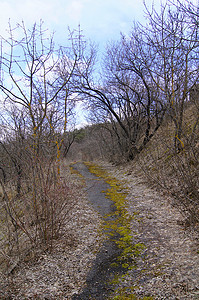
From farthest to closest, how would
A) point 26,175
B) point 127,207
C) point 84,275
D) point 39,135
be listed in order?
1. point 127,207
2. point 39,135
3. point 26,175
4. point 84,275

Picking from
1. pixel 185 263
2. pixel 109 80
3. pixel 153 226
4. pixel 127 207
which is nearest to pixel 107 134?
pixel 109 80

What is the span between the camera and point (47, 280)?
4.14 meters

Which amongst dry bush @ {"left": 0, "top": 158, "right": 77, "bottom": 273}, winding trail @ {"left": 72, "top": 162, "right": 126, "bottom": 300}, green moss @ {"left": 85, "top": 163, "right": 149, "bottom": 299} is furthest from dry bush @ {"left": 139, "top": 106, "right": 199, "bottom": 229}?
dry bush @ {"left": 0, "top": 158, "right": 77, "bottom": 273}

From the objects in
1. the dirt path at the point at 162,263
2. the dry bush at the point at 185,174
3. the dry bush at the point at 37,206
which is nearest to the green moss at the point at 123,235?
the dirt path at the point at 162,263

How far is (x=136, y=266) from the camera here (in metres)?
4.33

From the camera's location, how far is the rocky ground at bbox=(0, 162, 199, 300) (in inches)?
140

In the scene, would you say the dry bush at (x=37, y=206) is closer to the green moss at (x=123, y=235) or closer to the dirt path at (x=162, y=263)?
the dirt path at (x=162, y=263)

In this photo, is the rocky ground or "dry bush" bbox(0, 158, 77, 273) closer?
the rocky ground

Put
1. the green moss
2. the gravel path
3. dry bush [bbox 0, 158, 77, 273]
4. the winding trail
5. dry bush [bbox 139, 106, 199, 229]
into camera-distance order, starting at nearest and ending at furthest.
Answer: the gravel path
the winding trail
the green moss
dry bush [bbox 139, 106, 199, 229]
dry bush [bbox 0, 158, 77, 273]

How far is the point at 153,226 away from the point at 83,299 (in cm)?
297

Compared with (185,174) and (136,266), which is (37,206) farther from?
(185,174)

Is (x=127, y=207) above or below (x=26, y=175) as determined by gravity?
below

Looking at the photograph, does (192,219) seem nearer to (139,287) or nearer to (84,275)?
(139,287)

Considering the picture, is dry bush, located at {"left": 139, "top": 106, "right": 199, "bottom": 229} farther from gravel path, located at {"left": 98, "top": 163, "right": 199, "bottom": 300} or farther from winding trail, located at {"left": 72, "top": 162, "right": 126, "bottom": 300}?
winding trail, located at {"left": 72, "top": 162, "right": 126, "bottom": 300}
